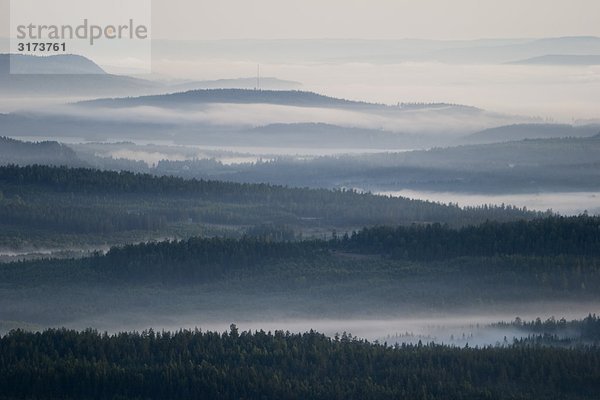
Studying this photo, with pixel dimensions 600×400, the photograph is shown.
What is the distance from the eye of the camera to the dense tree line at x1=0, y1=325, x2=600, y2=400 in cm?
11175

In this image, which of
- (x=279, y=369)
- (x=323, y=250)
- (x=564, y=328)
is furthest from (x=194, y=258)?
(x=279, y=369)

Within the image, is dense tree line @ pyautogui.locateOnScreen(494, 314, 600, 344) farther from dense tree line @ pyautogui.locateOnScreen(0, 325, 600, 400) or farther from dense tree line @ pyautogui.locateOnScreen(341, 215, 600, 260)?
dense tree line @ pyautogui.locateOnScreen(341, 215, 600, 260)

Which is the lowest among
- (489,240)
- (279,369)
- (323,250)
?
(279,369)

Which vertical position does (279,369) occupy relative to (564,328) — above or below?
below

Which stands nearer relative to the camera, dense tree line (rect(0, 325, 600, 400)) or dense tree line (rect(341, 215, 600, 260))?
dense tree line (rect(0, 325, 600, 400))

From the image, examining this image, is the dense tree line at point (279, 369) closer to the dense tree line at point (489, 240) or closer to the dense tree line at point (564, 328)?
the dense tree line at point (564, 328)

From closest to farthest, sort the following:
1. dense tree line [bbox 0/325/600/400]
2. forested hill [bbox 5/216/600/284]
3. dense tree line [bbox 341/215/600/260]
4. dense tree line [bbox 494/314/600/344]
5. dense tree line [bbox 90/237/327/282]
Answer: dense tree line [bbox 0/325/600/400] → dense tree line [bbox 494/314/600/344] → forested hill [bbox 5/216/600/284] → dense tree line [bbox 90/237/327/282] → dense tree line [bbox 341/215/600/260]

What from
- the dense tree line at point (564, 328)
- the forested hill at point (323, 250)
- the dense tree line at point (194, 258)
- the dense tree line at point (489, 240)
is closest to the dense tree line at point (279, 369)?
the dense tree line at point (564, 328)

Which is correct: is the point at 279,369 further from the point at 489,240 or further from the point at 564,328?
the point at 489,240

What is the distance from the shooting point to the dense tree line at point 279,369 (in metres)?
112

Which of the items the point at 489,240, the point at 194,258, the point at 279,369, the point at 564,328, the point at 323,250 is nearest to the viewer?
the point at 279,369

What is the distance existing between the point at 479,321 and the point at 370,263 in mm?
28558

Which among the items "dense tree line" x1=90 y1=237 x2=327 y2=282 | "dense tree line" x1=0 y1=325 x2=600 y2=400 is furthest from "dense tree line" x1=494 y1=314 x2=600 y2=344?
"dense tree line" x1=90 y1=237 x2=327 y2=282

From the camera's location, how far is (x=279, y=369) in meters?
116
